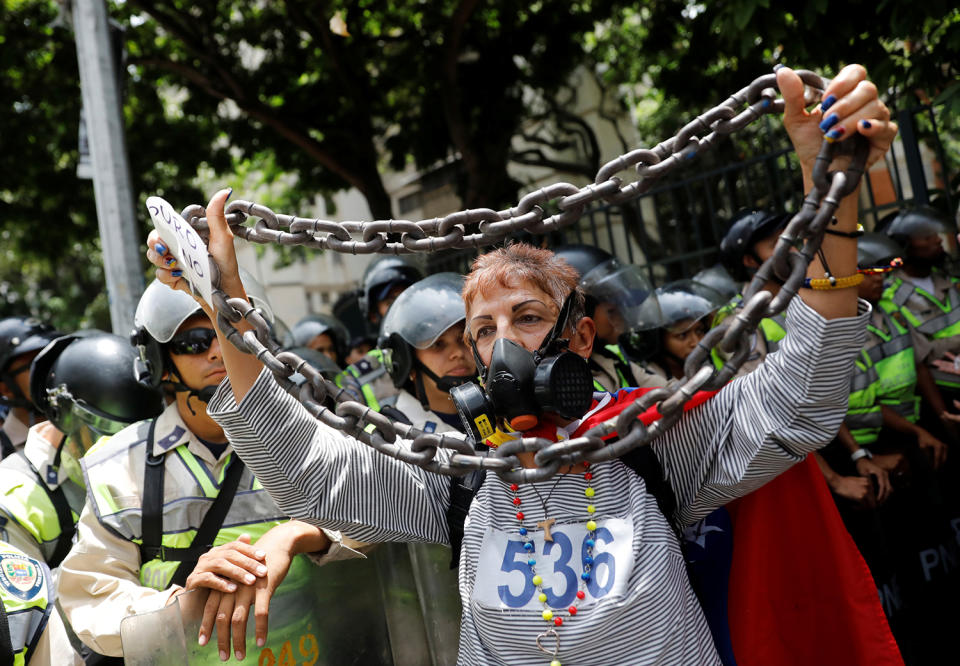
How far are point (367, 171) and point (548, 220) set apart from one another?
28.8 ft

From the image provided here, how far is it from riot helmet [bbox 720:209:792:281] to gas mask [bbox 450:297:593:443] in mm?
2821

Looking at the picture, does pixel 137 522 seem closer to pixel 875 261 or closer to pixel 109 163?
pixel 109 163

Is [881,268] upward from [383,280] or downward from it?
downward

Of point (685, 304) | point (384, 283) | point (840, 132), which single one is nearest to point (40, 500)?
point (840, 132)

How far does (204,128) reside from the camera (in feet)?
38.0

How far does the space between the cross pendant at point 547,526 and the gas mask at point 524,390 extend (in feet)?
0.71

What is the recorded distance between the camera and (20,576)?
250 cm

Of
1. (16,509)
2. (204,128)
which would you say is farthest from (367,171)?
(16,509)

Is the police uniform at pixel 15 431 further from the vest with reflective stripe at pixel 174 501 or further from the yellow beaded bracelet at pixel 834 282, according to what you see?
the yellow beaded bracelet at pixel 834 282

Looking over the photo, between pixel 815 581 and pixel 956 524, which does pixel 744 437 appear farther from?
pixel 956 524

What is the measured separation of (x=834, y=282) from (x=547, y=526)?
0.81 m

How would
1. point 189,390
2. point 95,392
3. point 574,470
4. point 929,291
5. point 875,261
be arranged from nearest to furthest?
point 574,470 → point 189,390 → point 95,392 → point 875,261 → point 929,291

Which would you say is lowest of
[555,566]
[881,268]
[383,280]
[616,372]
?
[555,566]

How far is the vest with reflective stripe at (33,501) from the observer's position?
296 centimetres
